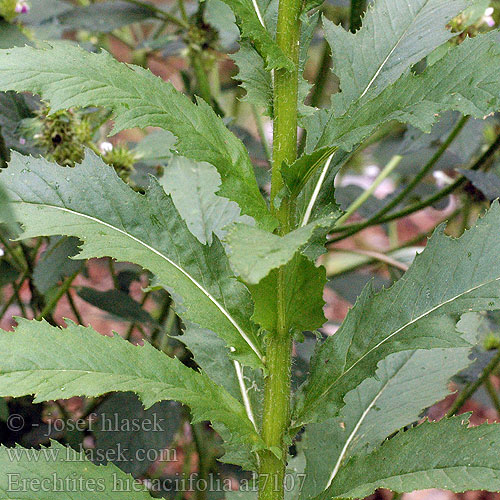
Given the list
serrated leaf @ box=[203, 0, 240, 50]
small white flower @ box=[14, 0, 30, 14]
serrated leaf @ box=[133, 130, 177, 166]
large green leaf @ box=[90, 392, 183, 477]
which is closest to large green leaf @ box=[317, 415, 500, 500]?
large green leaf @ box=[90, 392, 183, 477]

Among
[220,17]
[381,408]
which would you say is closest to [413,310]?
[381,408]

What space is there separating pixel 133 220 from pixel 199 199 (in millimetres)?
194

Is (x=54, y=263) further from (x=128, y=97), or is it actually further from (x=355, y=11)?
(x=355, y=11)

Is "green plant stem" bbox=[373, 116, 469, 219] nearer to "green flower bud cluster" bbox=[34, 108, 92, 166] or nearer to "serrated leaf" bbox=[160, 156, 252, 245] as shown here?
"serrated leaf" bbox=[160, 156, 252, 245]

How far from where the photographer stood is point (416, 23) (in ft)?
2.10

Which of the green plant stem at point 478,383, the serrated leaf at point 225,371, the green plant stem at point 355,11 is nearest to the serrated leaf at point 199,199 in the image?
the serrated leaf at point 225,371

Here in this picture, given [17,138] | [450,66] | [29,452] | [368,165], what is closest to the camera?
Result: [450,66]

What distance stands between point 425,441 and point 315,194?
238 mm

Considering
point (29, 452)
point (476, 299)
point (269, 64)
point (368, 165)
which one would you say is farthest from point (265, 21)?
point (368, 165)

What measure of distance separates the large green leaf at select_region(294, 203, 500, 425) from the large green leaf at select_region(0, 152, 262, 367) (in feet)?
0.22

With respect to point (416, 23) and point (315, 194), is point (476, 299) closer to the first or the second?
point (315, 194)

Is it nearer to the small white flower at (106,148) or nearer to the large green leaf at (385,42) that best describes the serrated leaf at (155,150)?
the small white flower at (106,148)

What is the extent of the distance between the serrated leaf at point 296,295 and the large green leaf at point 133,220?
4cm

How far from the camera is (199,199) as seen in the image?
2.58ft
